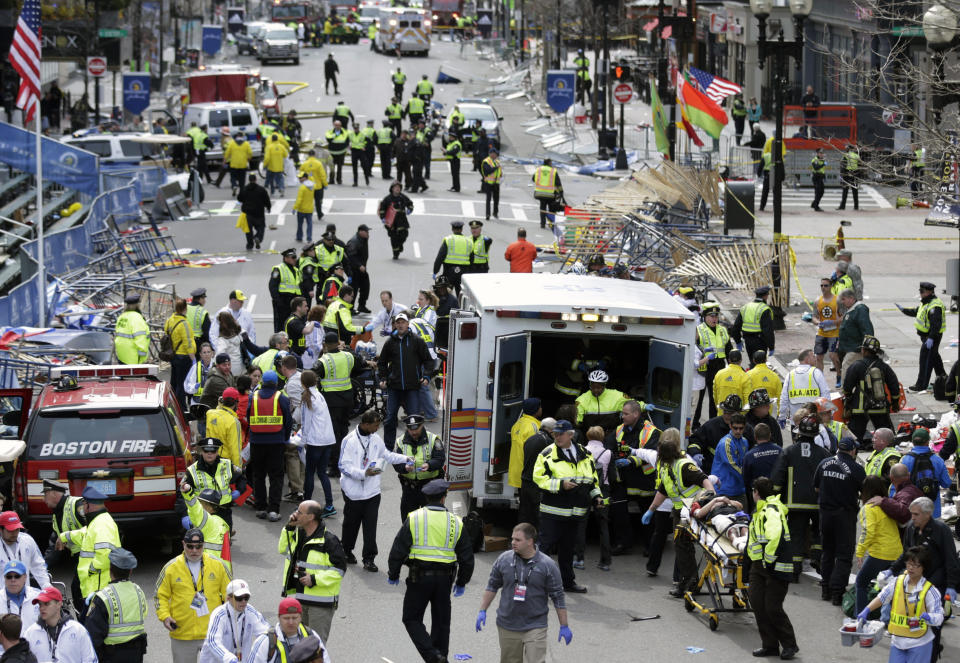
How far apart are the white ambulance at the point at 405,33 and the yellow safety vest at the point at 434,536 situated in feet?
228

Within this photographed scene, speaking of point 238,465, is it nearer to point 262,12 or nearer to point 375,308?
point 375,308

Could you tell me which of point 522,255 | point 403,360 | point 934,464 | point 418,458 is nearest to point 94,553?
point 418,458

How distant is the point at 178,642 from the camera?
10.4m

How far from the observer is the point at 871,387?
1706 centimetres

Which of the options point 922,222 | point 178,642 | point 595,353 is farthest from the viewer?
point 922,222

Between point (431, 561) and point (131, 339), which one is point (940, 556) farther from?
point (131, 339)

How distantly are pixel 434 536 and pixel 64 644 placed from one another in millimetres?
2816

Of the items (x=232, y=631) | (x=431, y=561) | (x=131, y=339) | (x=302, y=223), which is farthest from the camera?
(x=302, y=223)

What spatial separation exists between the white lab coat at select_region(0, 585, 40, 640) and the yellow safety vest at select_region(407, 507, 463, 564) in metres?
2.67

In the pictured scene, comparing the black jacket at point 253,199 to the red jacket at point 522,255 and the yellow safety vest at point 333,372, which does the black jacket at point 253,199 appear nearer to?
the red jacket at point 522,255

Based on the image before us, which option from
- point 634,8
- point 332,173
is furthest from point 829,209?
point 634,8

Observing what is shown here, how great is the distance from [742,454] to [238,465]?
16.1ft

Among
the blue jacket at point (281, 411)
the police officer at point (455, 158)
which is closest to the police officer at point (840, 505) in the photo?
the blue jacket at point (281, 411)

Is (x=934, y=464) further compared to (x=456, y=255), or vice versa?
(x=456, y=255)
